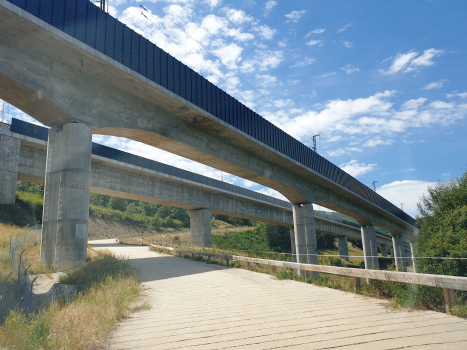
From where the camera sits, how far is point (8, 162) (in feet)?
79.6

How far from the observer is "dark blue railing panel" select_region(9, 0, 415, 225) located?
40.1 feet

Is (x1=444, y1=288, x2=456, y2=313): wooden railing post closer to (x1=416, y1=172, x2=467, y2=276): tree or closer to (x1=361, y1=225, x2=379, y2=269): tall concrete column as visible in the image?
(x1=416, y1=172, x2=467, y2=276): tree

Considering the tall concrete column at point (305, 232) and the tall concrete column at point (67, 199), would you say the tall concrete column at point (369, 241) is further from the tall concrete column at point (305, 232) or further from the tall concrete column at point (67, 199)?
the tall concrete column at point (67, 199)

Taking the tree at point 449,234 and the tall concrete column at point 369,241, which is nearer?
the tree at point 449,234

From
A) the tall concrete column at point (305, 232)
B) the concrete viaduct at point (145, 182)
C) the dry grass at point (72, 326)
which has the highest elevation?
the concrete viaduct at point (145, 182)

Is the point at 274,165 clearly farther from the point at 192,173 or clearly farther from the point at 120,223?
the point at 120,223

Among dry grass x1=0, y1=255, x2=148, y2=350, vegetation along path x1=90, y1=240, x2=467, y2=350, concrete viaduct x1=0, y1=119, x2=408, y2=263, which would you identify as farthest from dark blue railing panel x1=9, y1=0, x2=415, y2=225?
concrete viaduct x1=0, y1=119, x2=408, y2=263

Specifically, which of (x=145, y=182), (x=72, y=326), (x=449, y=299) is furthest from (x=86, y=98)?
(x=145, y=182)

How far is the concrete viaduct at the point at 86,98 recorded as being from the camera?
467 inches

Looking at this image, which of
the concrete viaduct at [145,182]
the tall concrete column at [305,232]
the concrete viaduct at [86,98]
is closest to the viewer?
the concrete viaduct at [86,98]

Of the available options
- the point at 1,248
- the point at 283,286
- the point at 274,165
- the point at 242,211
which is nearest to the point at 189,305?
the point at 283,286

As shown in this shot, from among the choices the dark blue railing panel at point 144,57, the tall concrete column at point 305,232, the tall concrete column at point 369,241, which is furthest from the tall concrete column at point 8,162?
the tall concrete column at point 369,241

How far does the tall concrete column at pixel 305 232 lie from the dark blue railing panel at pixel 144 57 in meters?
8.34

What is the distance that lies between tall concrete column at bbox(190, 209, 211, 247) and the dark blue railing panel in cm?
1586
